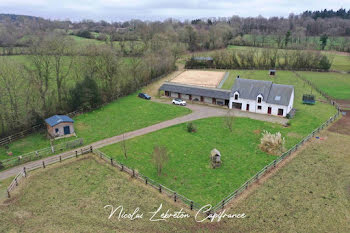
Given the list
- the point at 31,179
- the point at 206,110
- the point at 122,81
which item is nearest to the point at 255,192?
the point at 31,179

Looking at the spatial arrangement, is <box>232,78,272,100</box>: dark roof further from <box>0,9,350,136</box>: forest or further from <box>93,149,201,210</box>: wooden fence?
<box>93,149,201,210</box>: wooden fence

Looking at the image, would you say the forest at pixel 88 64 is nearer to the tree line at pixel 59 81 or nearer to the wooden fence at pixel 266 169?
the tree line at pixel 59 81

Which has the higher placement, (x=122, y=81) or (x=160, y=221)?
(x=122, y=81)

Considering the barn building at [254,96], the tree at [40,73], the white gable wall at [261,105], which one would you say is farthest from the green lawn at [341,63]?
the tree at [40,73]

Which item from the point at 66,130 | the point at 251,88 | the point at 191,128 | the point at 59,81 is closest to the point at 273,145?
the point at 191,128

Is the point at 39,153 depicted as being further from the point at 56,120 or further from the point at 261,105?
the point at 261,105

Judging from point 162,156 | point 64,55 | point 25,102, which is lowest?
point 162,156

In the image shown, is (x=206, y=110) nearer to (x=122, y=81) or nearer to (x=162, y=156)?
(x=122, y=81)
